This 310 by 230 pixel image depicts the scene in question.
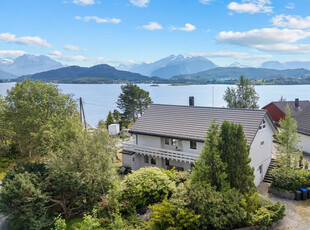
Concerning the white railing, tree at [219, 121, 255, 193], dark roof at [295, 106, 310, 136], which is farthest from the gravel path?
dark roof at [295, 106, 310, 136]

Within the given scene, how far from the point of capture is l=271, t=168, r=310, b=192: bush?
18.3m

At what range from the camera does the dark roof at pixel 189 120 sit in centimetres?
2039

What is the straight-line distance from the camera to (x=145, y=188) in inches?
624

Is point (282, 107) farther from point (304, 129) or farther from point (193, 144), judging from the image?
point (193, 144)

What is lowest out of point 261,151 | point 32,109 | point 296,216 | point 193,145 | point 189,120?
point 296,216

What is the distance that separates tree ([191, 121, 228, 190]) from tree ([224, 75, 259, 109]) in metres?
36.7

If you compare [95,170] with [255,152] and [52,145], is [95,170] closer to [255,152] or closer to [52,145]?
[52,145]

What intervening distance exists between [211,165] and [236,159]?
1.63 m

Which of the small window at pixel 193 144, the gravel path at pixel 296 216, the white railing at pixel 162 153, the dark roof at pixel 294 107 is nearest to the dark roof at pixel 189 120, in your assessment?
the small window at pixel 193 144

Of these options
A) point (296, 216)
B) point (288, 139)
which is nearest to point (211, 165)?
point (296, 216)

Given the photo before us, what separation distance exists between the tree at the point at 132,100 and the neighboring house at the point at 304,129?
2996 cm

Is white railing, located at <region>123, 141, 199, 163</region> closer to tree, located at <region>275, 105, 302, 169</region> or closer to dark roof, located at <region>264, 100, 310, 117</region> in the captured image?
tree, located at <region>275, 105, 302, 169</region>

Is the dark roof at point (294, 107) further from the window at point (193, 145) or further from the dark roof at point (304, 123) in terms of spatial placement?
the window at point (193, 145)

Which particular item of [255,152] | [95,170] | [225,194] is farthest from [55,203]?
[255,152]
